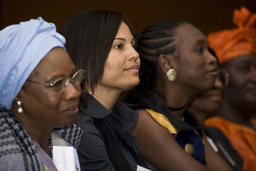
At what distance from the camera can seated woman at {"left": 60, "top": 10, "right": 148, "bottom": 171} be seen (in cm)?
192

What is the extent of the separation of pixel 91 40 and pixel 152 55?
0.71m

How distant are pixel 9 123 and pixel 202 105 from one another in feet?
7.70

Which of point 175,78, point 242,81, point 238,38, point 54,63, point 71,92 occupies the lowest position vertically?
point 242,81

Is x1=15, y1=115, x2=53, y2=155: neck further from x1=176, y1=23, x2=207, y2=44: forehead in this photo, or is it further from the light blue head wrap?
x1=176, y1=23, x2=207, y2=44: forehead

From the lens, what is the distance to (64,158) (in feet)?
5.58

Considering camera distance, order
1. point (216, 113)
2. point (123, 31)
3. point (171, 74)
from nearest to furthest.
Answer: point (123, 31) → point (171, 74) → point (216, 113)

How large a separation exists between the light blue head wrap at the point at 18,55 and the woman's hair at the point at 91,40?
0.43 meters

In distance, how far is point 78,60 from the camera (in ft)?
6.42

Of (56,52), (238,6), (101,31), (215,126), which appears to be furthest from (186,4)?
(56,52)

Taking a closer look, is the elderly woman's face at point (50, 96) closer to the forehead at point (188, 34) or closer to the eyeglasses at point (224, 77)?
the forehead at point (188, 34)

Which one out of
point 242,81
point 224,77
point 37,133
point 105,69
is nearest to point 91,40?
point 105,69

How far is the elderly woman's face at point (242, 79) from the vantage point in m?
3.83

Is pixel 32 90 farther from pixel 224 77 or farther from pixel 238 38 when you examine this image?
pixel 238 38

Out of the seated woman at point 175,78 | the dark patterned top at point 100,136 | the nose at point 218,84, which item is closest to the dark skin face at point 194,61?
the seated woman at point 175,78
